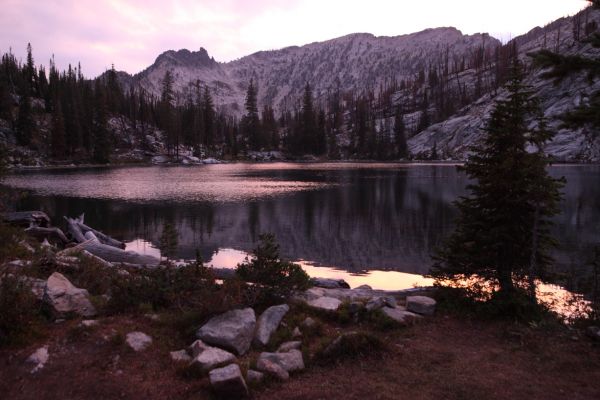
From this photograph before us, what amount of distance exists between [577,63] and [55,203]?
147 ft

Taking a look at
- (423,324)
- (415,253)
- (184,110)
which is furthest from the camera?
(184,110)

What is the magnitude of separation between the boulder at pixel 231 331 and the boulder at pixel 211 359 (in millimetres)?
309

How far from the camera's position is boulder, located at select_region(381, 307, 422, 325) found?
33.4 ft

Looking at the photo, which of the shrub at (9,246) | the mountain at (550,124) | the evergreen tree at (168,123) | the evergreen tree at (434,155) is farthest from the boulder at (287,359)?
the evergreen tree at (434,155)

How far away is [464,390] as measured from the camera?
726 cm

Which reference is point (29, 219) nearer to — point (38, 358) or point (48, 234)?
point (48, 234)

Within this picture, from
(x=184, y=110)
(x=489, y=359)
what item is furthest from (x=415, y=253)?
(x=184, y=110)

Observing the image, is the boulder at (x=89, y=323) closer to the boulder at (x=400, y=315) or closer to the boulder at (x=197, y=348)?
the boulder at (x=197, y=348)

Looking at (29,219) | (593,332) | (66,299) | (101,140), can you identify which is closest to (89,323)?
(66,299)

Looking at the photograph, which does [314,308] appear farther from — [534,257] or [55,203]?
[55,203]

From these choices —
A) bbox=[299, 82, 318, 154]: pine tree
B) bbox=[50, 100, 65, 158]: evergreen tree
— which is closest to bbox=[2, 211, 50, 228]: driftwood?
bbox=[50, 100, 65, 158]: evergreen tree

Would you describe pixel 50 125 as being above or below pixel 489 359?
above

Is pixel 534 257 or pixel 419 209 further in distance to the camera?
pixel 419 209

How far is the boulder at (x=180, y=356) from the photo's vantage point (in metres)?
8.02
